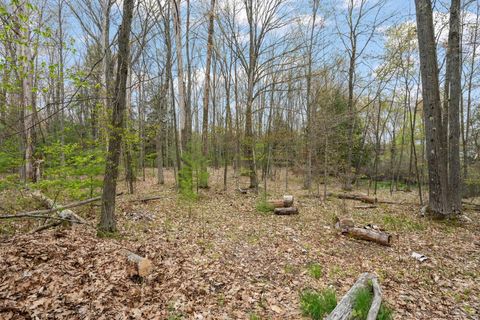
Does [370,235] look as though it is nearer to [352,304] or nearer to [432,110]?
[352,304]

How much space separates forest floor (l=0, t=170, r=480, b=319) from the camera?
2955 millimetres

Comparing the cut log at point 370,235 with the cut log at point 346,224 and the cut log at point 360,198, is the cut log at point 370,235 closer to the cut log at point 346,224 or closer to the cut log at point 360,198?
the cut log at point 346,224

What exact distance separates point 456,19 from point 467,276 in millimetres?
6327

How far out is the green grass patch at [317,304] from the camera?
2.91 metres

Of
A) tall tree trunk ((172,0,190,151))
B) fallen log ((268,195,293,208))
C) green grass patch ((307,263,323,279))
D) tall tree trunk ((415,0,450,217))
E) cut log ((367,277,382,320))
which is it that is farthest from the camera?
tall tree trunk ((172,0,190,151))

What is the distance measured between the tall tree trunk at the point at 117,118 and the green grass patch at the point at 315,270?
4.02m

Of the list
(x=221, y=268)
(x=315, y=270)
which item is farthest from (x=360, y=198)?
(x=221, y=268)

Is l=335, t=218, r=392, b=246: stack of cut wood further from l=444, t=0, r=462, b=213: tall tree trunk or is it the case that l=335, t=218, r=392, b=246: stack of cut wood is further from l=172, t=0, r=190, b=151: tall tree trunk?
l=172, t=0, r=190, b=151: tall tree trunk

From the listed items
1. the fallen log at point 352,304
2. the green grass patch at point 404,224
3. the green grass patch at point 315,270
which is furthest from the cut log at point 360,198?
the fallen log at point 352,304

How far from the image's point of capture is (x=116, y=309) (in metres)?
2.83

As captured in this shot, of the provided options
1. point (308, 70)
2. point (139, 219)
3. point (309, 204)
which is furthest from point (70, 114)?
point (309, 204)

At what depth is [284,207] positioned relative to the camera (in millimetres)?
7883

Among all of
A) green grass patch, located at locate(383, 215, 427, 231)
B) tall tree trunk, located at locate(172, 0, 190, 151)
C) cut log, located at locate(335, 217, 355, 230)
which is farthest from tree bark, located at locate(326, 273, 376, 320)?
tall tree trunk, located at locate(172, 0, 190, 151)

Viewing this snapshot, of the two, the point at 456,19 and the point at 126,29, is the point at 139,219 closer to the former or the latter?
the point at 126,29
